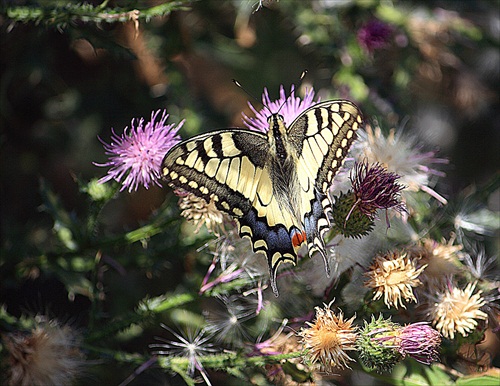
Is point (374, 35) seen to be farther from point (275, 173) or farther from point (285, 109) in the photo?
point (275, 173)

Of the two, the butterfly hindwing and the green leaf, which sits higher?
the butterfly hindwing

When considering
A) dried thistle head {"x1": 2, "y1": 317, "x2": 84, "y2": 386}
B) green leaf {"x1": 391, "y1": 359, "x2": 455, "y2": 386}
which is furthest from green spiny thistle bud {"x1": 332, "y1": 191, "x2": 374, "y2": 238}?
dried thistle head {"x1": 2, "y1": 317, "x2": 84, "y2": 386}

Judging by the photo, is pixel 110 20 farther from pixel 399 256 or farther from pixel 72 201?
pixel 72 201

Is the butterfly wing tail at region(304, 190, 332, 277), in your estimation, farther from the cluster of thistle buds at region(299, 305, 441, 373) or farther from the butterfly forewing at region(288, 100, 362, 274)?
the cluster of thistle buds at region(299, 305, 441, 373)

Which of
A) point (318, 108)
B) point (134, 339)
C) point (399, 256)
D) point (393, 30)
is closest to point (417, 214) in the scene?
point (399, 256)

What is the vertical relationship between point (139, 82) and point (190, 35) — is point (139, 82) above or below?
below

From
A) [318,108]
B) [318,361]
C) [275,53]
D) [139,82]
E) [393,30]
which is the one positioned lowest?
[318,361]
